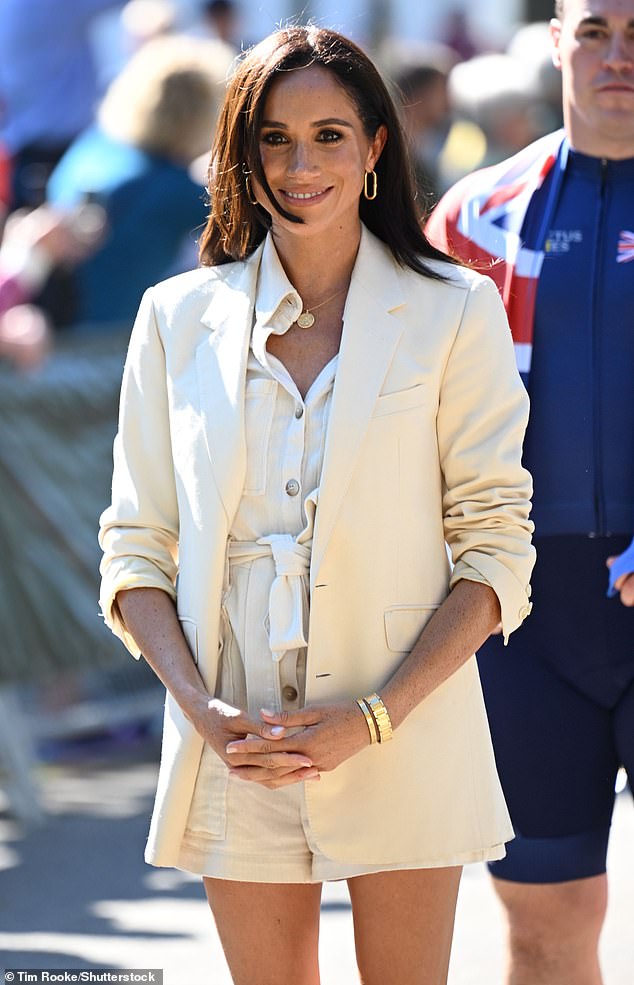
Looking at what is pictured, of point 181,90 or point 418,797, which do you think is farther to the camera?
point 181,90

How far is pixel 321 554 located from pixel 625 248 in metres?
1.02

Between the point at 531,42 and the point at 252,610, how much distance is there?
683 cm

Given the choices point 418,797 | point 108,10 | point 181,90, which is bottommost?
point 418,797

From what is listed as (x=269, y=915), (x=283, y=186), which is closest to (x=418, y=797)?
(x=269, y=915)

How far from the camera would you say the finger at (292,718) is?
2662mm

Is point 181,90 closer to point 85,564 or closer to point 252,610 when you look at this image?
point 85,564

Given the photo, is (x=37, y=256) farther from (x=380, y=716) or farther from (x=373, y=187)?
(x=380, y=716)

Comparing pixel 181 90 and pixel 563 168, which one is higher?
pixel 181 90

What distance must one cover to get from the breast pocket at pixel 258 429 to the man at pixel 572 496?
0.72 meters

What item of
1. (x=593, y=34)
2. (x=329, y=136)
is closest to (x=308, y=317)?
(x=329, y=136)

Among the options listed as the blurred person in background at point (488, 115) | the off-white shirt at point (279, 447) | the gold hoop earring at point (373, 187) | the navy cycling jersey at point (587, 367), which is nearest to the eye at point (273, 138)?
the gold hoop earring at point (373, 187)

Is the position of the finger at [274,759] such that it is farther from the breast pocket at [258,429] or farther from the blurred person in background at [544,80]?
the blurred person in background at [544,80]

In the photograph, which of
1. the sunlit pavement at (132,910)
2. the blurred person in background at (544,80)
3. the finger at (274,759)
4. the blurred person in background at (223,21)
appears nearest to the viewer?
the finger at (274,759)

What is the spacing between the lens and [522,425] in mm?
2852
